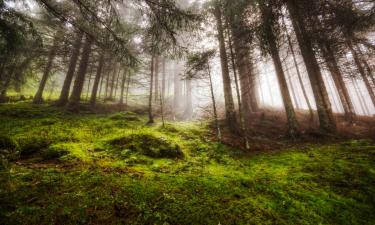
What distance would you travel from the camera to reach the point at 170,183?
16.2 feet

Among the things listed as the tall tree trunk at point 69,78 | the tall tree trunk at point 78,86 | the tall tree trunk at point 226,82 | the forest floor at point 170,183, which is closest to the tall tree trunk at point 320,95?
the forest floor at point 170,183

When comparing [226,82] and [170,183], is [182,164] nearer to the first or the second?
[170,183]

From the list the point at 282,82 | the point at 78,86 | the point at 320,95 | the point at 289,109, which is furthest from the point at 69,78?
the point at 320,95

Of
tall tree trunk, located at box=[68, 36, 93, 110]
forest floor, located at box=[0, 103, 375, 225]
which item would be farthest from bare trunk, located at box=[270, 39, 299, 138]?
tall tree trunk, located at box=[68, 36, 93, 110]

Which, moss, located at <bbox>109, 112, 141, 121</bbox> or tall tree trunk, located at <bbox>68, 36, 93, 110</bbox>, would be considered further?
tall tree trunk, located at <bbox>68, 36, 93, 110</bbox>

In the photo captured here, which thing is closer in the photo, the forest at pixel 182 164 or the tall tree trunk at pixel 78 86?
the forest at pixel 182 164

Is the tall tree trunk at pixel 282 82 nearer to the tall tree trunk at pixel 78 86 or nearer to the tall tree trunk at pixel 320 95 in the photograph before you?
the tall tree trunk at pixel 320 95

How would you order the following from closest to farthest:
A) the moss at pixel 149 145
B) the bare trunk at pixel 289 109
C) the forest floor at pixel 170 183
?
the forest floor at pixel 170 183
the moss at pixel 149 145
the bare trunk at pixel 289 109

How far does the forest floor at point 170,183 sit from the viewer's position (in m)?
3.66

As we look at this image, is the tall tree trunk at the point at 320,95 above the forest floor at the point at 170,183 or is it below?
above

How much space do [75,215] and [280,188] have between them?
15.2 feet

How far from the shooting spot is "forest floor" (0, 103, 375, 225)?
3660 millimetres

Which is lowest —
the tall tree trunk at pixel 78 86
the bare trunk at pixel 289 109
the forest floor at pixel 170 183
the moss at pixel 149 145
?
the forest floor at pixel 170 183

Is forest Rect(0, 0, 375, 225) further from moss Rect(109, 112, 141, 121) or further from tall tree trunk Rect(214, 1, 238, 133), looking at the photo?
moss Rect(109, 112, 141, 121)
